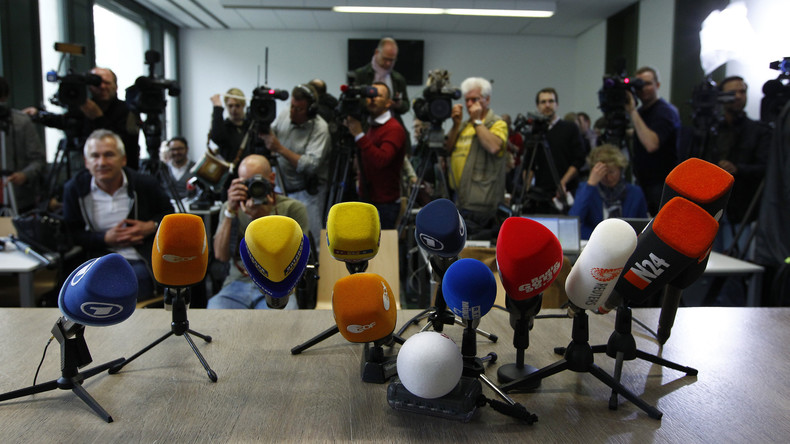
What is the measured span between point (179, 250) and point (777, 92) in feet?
9.70

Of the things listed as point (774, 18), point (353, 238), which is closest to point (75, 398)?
point (353, 238)

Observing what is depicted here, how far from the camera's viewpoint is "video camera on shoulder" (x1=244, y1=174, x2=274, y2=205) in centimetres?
188

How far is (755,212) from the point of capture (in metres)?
3.06

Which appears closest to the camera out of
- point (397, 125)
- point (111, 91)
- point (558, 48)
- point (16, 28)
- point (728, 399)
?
point (728, 399)

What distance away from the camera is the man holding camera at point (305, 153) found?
290 centimetres

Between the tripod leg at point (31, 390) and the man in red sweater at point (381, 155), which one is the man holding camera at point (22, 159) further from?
the tripod leg at point (31, 390)

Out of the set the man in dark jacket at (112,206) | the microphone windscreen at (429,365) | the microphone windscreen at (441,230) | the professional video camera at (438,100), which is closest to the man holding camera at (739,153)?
the professional video camera at (438,100)

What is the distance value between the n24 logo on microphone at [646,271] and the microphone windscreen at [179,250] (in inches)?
28.6

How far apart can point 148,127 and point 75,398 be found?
2367 millimetres

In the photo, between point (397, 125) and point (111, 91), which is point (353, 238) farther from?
point (111, 91)

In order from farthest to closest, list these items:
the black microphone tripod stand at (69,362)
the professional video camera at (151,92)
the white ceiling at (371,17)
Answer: the white ceiling at (371,17) < the professional video camera at (151,92) < the black microphone tripod stand at (69,362)

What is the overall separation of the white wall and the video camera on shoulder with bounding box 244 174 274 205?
6430 mm

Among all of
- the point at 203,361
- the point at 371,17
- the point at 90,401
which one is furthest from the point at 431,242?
the point at 371,17

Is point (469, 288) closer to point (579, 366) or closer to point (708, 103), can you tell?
point (579, 366)
